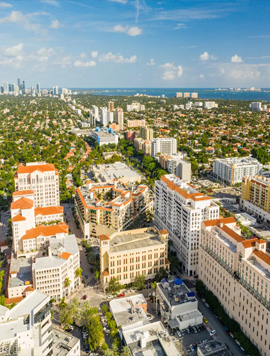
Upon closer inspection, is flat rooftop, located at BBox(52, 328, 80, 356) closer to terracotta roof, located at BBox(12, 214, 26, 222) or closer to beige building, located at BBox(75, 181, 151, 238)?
terracotta roof, located at BBox(12, 214, 26, 222)

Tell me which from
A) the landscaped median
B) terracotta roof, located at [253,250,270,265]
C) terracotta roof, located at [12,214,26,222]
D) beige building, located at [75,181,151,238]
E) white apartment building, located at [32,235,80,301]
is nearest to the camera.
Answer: the landscaped median

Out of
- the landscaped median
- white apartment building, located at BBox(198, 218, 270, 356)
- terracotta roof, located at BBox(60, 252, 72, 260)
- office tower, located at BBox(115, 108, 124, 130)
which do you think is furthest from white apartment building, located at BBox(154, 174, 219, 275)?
office tower, located at BBox(115, 108, 124, 130)

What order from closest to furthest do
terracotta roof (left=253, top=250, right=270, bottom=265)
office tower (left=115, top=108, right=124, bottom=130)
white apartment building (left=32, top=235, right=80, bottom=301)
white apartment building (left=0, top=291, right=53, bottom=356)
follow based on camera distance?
white apartment building (left=0, top=291, right=53, bottom=356) → terracotta roof (left=253, top=250, right=270, bottom=265) → white apartment building (left=32, top=235, right=80, bottom=301) → office tower (left=115, top=108, right=124, bottom=130)

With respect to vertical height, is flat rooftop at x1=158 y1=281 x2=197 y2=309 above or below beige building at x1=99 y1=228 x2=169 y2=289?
below

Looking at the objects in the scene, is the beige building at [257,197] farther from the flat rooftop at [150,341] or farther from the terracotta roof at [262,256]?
the flat rooftop at [150,341]

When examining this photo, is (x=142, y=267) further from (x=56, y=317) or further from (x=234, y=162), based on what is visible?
(x=234, y=162)

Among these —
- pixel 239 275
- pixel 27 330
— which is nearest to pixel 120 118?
pixel 239 275

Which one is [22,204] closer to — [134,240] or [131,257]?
[134,240]
